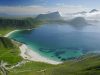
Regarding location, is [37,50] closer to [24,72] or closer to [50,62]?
[50,62]

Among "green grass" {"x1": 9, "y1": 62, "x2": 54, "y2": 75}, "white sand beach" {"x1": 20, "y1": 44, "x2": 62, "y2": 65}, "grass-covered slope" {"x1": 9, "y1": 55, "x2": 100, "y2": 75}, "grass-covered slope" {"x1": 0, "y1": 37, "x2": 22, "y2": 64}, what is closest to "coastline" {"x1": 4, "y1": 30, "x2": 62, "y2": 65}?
"white sand beach" {"x1": 20, "y1": 44, "x2": 62, "y2": 65}

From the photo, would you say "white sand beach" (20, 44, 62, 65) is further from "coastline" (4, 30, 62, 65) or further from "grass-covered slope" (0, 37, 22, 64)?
"grass-covered slope" (0, 37, 22, 64)

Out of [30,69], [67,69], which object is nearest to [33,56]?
[30,69]

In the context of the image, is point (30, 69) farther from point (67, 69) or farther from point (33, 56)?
point (33, 56)

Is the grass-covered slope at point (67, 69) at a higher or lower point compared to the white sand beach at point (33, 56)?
lower

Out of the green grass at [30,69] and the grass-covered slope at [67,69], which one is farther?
the green grass at [30,69]

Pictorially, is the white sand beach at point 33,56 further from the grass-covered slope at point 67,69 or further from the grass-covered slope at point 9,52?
the grass-covered slope at point 67,69

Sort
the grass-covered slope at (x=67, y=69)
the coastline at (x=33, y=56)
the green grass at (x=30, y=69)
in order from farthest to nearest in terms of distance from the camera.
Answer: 1. the coastline at (x=33, y=56)
2. the green grass at (x=30, y=69)
3. the grass-covered slope at (x=67, y=69)

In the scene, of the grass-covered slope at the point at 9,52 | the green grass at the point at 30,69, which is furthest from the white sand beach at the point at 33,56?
the green grass at the point at 30,69
